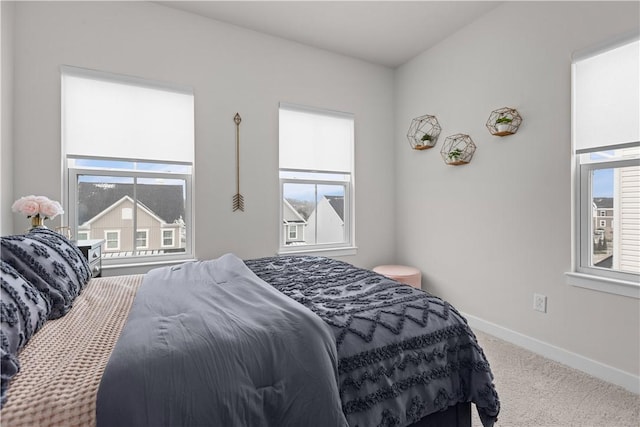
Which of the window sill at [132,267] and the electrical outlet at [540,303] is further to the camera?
the window sill at [132,267]

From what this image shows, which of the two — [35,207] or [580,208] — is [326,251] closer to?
[580,208]

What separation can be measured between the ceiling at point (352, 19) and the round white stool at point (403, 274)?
2.39 meters

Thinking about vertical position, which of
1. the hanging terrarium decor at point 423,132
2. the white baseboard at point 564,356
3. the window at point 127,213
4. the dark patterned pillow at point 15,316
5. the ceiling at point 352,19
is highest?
the ceiling at point 352,19

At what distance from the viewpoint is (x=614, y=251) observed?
206cm

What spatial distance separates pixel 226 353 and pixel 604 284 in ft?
7.85

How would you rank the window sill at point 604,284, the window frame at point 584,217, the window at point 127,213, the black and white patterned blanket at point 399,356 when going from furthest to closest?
1. the window at point 127,213
2. the window frame at point 584,217
3. the window sill at point 604,284
4. the black and white patterned blanket at point 399,356

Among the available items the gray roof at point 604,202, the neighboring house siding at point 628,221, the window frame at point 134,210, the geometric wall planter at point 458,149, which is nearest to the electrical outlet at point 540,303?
the neighboring house siding at point 628,221

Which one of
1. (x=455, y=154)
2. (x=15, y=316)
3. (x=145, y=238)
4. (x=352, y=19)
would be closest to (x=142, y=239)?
(x=145, y=238)

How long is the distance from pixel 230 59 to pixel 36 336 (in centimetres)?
265

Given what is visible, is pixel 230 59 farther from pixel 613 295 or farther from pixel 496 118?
pixel 613 295

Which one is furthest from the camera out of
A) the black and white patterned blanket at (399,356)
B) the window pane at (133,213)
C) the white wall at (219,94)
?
the window pane at (133,213)

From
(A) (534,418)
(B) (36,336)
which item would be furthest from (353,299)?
(A) (534,418)

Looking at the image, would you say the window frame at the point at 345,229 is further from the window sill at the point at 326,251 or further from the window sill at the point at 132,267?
the window sill at the point at 132,267

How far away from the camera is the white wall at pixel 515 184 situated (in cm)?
209
